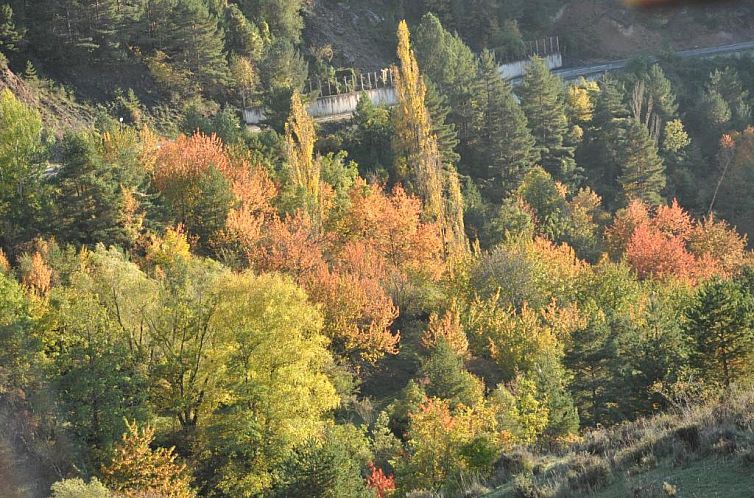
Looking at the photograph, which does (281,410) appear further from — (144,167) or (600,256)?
(600,256)

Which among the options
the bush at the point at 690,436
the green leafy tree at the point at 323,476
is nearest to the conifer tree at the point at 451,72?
the green leafy tree at the point at 323,476

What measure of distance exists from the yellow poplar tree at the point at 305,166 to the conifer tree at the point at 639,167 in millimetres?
21620

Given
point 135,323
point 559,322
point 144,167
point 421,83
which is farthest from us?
point 421,83

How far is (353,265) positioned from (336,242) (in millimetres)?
3307

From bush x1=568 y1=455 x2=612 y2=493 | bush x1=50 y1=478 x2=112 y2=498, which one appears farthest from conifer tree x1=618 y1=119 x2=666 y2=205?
bush x1=568 y1=455 x2=612 y2=493

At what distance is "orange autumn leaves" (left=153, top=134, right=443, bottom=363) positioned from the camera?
120 ft

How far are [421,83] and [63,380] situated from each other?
91.2ft

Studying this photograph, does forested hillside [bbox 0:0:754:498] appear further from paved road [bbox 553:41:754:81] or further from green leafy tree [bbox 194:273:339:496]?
paved road [bbox 553:41:754:81]

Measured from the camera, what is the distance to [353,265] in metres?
40.3

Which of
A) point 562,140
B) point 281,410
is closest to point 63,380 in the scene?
point 281,410

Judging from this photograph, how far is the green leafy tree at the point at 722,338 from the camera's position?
2697 cm

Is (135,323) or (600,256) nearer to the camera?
(135,323)

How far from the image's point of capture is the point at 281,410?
27.9 m

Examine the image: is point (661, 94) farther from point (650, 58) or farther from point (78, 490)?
point (78, 490)
